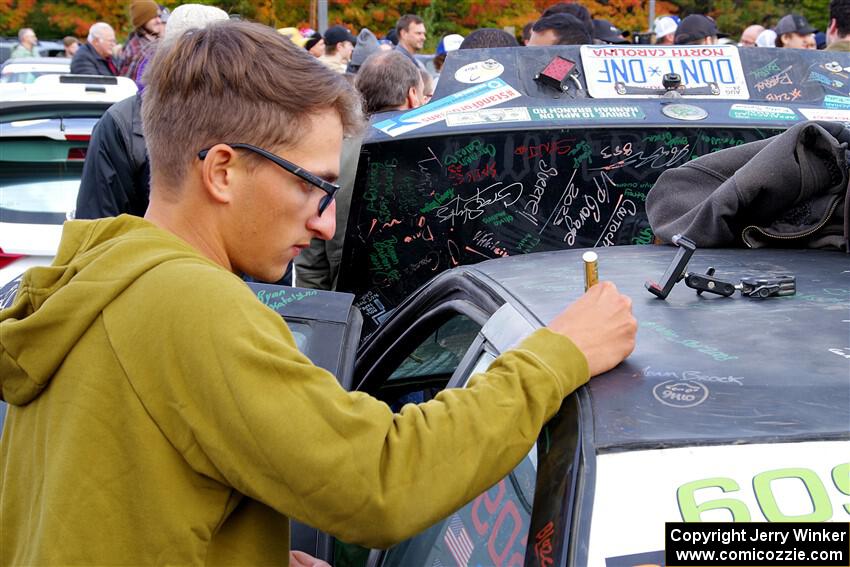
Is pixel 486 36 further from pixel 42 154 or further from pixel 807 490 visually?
pixel 807 490

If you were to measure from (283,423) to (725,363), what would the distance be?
2.21 feet

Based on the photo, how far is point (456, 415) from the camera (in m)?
1.49

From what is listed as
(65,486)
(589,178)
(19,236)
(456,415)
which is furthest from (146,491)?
(19,236)

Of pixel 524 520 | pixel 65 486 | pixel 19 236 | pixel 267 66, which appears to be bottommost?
pixel 19 236

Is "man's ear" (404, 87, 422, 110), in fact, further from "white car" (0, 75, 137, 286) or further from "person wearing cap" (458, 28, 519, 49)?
"person wearing cap" (458, 28, 519, 49)

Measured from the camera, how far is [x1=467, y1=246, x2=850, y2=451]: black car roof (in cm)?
145

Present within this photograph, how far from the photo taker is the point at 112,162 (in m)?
4.14

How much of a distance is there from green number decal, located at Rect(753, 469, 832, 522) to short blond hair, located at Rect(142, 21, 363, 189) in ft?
2.77

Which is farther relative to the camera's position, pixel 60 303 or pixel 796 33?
pixel 796 33

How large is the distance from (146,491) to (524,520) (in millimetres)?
562

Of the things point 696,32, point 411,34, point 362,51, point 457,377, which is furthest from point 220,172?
point 411,34

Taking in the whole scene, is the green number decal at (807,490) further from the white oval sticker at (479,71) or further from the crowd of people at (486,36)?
the crowd of people at (486,36)

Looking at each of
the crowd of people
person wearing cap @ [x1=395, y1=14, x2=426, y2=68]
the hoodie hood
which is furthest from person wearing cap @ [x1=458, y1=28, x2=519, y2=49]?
the hoodie hood

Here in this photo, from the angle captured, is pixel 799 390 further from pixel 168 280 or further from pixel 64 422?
pixel 64 422
